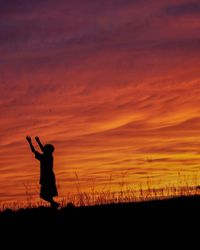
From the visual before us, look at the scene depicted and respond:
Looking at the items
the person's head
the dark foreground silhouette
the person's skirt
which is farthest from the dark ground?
the person's head

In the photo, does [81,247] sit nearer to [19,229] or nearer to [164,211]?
[19,229]

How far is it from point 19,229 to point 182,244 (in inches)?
139

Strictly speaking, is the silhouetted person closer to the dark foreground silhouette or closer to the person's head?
the person's head

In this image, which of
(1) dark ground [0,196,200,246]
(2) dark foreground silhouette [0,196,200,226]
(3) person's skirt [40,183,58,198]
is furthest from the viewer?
(3) person's skirt [40,183,58,198]

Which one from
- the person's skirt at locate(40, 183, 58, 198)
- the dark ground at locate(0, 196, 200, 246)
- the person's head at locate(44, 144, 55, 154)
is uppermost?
the person's head at locate(44, 144, 55, 154)

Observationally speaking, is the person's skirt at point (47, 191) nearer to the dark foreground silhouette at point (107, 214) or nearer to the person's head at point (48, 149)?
the person's head at point (48, 149)

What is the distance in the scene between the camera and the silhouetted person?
14508mm

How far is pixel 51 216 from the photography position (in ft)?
38.6

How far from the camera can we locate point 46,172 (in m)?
14.6

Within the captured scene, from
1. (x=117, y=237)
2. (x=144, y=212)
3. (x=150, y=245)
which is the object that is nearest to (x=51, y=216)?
(x=144, y=212)

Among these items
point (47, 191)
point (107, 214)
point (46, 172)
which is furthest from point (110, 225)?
point (46, 172)

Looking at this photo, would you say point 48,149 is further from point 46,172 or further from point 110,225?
point 110,225

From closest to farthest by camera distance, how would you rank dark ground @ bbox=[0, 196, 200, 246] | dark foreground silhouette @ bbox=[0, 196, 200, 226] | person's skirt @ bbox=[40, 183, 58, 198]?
dark ground @ bbox=[0, 196, 200, 246]
dark foreground silhouette @ bbox=[0, 196, 200, 226]
person's skirt @ bbox=[40, 183, 58, 198]

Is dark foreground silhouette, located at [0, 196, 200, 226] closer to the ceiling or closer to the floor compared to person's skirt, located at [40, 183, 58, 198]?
closer to the floor
